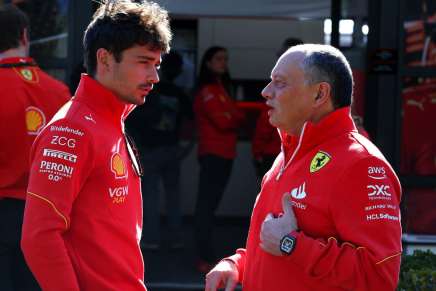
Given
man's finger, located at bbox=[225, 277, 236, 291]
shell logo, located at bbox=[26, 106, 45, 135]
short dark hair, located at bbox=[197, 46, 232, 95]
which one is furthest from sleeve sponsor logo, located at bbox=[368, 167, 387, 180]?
short dark hair, located at bbox=[197, 46, 232, 95]

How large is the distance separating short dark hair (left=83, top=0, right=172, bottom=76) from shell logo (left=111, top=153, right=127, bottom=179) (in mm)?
293

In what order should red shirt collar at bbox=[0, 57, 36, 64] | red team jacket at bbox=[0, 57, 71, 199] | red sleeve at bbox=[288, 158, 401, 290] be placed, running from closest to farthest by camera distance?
red sleeve at bbox=[288, 158, 401, 290]
red team jacket at bbox=[0, 57, 71, 199]
red shirt collar at bbox=[0, 57, 36, 64]

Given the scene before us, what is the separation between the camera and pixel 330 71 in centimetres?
268

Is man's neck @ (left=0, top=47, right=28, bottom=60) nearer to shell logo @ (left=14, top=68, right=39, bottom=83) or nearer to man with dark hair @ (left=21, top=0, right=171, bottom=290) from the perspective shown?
shell logo @ (left=14, top=68, right=39, bottom=83)

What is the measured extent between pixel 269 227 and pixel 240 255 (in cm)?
48

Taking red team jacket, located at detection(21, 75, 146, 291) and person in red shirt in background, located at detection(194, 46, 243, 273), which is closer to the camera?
red team jacket, located at detection(21, 75, 146, 291)

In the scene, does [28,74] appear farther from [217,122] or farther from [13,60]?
[217,122]

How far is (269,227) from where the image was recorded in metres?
2.61

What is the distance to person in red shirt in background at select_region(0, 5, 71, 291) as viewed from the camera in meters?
4.29

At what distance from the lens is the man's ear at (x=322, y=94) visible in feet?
8.76

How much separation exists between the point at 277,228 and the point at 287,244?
66mm

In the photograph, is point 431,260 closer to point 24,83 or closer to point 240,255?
point 240,255

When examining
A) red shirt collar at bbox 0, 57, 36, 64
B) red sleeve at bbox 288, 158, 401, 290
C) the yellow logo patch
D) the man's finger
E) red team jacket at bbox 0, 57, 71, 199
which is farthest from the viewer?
red shirt collar at bbox 0, 57, 36, 64

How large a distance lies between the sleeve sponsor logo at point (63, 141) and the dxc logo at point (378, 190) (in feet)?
2.86
